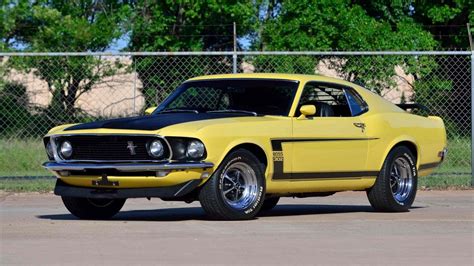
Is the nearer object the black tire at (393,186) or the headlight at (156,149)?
the headlight at (156,149)

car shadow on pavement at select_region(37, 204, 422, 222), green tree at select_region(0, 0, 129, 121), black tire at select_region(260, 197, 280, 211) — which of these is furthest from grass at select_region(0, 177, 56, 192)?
green tree at select_region(0, 0, 129, 121)

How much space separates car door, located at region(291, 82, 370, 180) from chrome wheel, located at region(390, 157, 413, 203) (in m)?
0.59

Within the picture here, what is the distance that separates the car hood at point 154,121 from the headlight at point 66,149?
16cm

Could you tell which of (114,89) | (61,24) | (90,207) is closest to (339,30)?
(61,24)

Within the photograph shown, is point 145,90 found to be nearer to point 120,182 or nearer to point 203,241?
point 120,182

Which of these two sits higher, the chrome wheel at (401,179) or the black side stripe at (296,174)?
the black side stripe at (296,174)

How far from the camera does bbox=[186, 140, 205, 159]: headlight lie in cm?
1169

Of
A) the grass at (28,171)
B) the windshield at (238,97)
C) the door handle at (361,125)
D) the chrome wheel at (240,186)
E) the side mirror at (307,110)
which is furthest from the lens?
the grass at (28,171)

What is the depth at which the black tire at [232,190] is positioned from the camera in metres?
11.8

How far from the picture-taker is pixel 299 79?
43.4 ft

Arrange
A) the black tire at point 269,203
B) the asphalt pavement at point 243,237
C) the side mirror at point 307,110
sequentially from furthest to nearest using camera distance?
1. the black tire at point 269,203
2. the side mirror at point 307,110
3. the asphalt pavement at point 243,237

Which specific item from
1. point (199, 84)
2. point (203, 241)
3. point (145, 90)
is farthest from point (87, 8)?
point (203, 241)

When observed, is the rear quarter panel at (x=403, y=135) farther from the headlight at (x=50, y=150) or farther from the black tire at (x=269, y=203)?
the headlight at (x=50, y=150)

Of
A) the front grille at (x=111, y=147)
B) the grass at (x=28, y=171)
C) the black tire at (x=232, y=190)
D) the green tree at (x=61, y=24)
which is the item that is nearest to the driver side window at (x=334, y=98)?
the black tire at (x=232, y=190)
